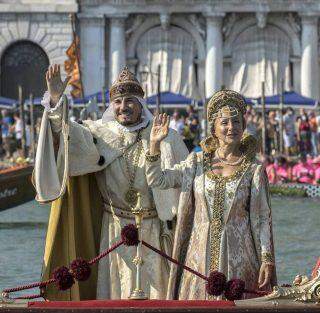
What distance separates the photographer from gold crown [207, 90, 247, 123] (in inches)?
418

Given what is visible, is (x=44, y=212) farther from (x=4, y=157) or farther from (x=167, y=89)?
(x=167, y=89)

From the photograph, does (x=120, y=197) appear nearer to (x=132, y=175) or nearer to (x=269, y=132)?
(x=132, y=175)

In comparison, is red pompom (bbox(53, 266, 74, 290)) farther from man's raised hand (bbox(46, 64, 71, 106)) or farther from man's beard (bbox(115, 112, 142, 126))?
man's beard (bbox(115, 112, 142, 126))

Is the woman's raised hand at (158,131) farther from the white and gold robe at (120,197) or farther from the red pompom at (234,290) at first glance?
the red pompom at (234,290)

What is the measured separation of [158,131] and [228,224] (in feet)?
2.39

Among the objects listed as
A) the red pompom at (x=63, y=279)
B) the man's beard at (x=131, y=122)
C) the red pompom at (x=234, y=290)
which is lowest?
Result: the red pompom at (x=234, y=290)

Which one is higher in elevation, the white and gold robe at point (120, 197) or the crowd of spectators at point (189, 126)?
the crowd of spectators at point (189, 126)

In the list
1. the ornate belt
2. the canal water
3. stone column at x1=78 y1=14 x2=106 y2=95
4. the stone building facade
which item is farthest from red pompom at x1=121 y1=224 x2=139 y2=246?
stone column at x1=78 y1=14 x2=106 y2=95

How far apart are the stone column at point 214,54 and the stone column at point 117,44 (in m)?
2.65

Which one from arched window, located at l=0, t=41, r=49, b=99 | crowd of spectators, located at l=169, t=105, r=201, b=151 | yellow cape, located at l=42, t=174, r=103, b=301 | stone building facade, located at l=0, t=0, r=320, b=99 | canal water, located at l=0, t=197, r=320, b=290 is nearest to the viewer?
yellow cape, located at l=42, t=174, r=103, b=301

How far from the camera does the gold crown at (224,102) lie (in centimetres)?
1061

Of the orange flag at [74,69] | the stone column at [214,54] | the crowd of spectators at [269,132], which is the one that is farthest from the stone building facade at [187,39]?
the crowd of spectators at [269,132]

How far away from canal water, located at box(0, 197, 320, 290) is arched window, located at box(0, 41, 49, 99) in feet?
63.3

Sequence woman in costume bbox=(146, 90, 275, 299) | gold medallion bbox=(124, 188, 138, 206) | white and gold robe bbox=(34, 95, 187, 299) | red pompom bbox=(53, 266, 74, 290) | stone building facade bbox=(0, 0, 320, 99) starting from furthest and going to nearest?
1. stone building facade bbox=(0, 0, 320, 99)
2. gold medallion bbox=(124, 188, 138, 206)
3. white and gold robe bbox=(34, 95, 187, 299)
4. woman in costume bbox=(146, 90, 275, 299)
5. red pompom bbox=(53, 266, 74, 290)
